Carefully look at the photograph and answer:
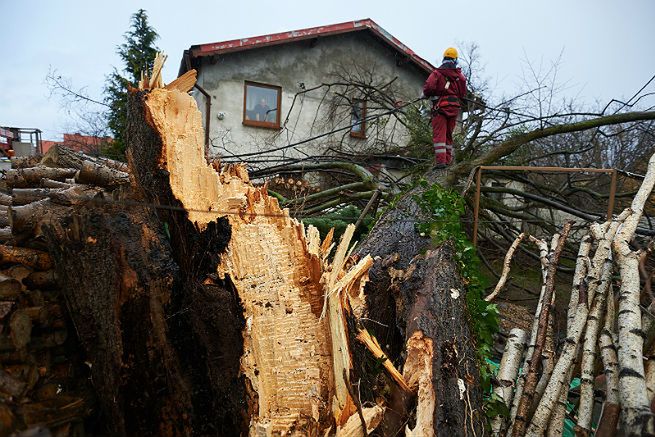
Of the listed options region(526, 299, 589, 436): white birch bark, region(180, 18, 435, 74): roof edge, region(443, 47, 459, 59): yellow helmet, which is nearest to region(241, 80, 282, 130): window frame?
region(180, 18, 435, 74): roof edge

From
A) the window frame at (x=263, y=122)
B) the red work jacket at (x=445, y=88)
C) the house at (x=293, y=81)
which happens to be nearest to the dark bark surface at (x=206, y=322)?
the red work jacket at (x=445, y=88)

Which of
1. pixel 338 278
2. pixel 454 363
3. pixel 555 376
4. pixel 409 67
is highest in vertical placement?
pixel 409 67

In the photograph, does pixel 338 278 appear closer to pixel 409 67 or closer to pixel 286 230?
pixel 286 230

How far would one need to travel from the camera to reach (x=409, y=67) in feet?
39.2

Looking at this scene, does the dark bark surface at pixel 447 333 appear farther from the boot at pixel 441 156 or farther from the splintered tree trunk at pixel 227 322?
the boot at pixel 441 156

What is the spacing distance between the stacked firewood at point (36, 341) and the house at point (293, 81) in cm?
707

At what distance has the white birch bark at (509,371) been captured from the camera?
2395 mm

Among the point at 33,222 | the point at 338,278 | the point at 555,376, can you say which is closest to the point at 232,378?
the point at 338,278

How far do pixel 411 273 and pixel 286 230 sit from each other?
2.94 feet

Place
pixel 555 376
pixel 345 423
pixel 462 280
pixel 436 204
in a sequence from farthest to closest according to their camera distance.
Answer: pixel 436 204 < pixel 462 280 < pixel 555 376 < pixel 345 423

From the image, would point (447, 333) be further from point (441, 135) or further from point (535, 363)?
point (441, 135)

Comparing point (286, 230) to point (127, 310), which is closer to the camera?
point (127, 310)

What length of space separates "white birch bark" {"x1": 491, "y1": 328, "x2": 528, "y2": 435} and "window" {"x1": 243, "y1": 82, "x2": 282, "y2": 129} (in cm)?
867

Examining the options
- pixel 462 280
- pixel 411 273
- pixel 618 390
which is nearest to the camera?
pixel 618 390
